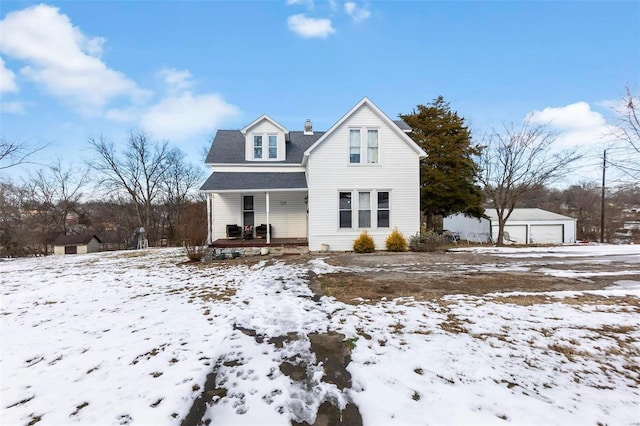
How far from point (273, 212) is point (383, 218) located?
592 cm

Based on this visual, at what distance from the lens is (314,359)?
10.8 ft

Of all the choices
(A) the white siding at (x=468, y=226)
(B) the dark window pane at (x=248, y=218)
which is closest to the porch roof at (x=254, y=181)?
(B) the dark window pane at (x=248, y=218)

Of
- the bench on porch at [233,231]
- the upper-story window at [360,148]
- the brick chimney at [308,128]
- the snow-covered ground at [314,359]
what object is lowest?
the snow-covered ground at [314,359]

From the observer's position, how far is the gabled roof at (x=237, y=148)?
15141 mm

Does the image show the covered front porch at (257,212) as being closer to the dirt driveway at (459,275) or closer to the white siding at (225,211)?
the white siding at (225,211)

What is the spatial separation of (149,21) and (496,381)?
595 inches

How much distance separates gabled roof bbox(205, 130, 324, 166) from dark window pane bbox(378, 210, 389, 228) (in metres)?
5.55

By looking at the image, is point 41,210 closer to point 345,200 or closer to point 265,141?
point 265,141

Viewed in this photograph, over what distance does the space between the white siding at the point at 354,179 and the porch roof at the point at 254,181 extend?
114 centimetres

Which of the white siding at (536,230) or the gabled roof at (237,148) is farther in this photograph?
the white siding at (536,230)

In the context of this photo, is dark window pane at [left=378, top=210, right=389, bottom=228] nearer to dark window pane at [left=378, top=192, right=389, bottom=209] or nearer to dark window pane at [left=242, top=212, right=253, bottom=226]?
dark window pane at [left=378, top=192, right=389, bottom=209]

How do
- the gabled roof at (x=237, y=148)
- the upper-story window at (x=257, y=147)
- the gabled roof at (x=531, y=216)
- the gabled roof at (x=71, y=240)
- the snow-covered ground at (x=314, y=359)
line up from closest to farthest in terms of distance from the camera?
the snow-covered ground at (x=314, y=359) → the gabled roof at (x=237, y=148) → the upper-story window at (x=257, y=147) → the gabled roof at (x=531, y=216) → the gabled roof at (x=71, y=240)

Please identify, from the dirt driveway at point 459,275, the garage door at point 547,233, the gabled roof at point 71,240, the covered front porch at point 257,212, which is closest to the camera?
the dirt driveway at point 459,275

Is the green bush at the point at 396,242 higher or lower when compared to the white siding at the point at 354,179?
lower
